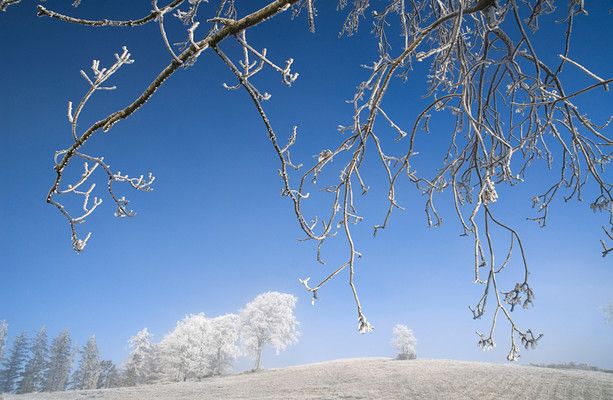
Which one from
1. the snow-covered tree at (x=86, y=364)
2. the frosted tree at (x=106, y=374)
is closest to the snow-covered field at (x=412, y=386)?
the frosted tree at (x=106, y=374)

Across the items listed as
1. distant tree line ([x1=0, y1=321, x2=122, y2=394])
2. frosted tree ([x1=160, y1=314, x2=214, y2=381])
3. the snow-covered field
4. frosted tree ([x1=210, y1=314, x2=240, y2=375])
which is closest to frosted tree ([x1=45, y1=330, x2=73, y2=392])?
distant tree line ([x1=0, y1=321, x2=122, y2=394])

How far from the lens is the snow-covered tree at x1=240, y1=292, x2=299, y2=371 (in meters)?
55.2

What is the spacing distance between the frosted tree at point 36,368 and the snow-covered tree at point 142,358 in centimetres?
2735

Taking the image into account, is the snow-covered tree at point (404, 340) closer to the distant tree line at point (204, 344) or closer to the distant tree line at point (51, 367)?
the distant tree line at point (204, 344)

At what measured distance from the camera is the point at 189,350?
181 feet

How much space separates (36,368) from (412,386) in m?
84.7

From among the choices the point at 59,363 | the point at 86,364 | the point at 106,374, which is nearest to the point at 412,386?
the point at 106,374

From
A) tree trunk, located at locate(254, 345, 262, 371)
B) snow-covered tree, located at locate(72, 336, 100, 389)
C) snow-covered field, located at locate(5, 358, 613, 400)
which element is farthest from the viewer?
snow-covered tree, located at locate(72, 336, 100, 389)

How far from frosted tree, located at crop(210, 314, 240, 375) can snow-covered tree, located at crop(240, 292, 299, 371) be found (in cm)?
212

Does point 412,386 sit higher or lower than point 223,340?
lower

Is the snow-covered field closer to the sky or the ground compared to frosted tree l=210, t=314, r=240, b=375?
closer to the ground

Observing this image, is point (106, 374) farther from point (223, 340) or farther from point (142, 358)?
point (223, 340)

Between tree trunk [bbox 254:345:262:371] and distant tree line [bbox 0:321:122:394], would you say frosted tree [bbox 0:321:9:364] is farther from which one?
tree trunk [bbox 254:345:262:371]

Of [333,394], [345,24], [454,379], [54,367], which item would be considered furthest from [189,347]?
[345,24]
